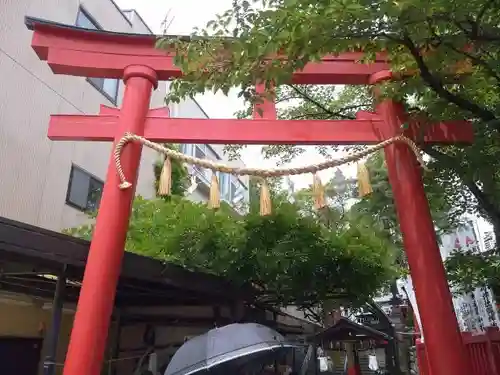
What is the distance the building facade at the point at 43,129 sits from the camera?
8.12 m

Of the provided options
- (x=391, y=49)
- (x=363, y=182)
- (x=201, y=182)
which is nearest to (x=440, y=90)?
(x=391, y=49)

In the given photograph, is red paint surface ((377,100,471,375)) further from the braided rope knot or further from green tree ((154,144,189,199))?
green tree ((154,144,189,199))

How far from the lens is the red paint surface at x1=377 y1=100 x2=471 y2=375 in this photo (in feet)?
14.4

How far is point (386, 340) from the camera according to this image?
11.9 m

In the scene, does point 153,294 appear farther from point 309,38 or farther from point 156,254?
point 309,38

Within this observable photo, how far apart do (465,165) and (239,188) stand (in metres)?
14.9

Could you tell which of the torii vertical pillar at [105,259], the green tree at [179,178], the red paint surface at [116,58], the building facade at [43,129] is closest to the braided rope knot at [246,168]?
the torii vertical pillar at [105,259]

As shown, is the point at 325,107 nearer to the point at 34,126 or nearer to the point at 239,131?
the point at 239,131

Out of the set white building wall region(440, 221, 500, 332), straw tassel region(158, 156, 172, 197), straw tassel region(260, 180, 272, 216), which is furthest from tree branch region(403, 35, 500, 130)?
white building wall region(440, 221, 500, 332)

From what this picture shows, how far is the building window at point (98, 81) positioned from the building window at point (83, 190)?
7.40 ft

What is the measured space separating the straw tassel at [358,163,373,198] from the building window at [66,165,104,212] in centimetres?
677

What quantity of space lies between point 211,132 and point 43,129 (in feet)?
17.0

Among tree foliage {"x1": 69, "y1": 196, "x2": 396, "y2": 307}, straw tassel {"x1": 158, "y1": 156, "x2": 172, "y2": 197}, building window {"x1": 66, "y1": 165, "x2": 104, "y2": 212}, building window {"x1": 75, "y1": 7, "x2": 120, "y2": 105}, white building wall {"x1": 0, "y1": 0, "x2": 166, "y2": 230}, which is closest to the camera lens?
straw tassel {"x1": 158, "y1": 156, "x2": 172, "y2": 197}

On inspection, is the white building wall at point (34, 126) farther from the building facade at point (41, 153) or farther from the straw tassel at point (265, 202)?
the straw tassel at point (265, 202)
